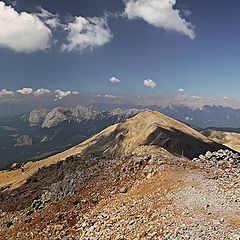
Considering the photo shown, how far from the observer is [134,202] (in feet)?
115

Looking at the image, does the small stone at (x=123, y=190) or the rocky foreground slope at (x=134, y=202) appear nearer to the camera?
the rocky foreground slope at (x=134, y=202)

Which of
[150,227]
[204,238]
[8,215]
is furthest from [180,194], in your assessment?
[8,215]

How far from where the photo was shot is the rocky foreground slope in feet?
95.5

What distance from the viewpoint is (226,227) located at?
88.0ft

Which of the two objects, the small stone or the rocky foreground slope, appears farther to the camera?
the small stone

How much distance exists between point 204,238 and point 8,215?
28.2 meters

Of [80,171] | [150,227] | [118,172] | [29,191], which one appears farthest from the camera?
[29,191]

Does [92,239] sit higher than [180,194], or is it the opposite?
[180,194]

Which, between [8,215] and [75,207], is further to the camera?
[8,215]

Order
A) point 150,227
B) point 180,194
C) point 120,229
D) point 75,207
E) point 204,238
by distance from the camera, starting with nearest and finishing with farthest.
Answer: point 204,238
point 150,227
point 120,229
point 180,194
point 75,207

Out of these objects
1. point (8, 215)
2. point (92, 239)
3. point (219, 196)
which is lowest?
point (8, 215)

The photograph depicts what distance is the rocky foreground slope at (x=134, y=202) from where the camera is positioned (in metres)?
29.1

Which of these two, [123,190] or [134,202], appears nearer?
[134,202]

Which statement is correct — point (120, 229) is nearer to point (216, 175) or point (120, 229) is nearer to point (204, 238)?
point (204, 238)
